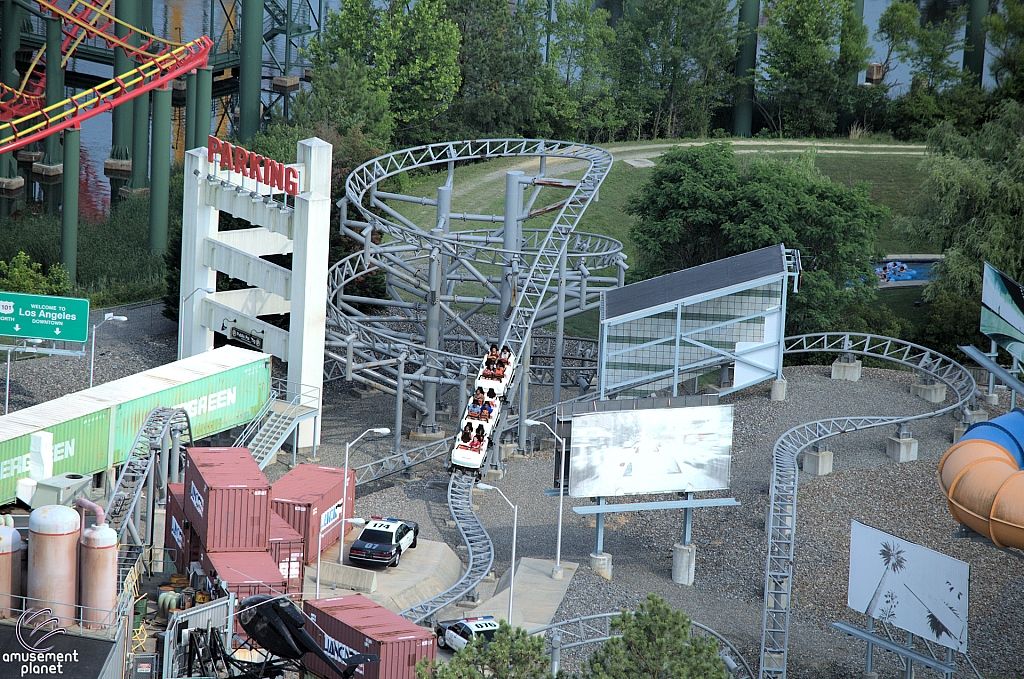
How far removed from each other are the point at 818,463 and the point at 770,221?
22.1 metres

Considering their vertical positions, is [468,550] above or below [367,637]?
below

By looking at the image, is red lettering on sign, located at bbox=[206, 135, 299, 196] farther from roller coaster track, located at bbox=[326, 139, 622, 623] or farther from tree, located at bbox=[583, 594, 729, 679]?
tree, located at bbox=[583, 594, 729, 679]

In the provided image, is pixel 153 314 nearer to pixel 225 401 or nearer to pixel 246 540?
pixel 225 401

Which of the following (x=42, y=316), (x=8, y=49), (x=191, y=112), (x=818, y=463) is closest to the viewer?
(x=818, y=463)

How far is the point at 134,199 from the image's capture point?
84.5 meters

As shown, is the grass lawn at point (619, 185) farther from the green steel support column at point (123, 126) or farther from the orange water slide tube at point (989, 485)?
the orange water slide tube at point (989, 485)

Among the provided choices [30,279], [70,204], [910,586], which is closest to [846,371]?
[910,586]

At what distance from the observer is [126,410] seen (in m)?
49.1

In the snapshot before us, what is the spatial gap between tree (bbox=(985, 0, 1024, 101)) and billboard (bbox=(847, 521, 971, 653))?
58246 mm

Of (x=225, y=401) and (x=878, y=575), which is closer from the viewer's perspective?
(x=878, y=575)

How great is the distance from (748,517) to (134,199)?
50.6 meters

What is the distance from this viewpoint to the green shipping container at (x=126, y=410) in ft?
150

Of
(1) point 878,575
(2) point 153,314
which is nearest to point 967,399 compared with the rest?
(1) point 878,575

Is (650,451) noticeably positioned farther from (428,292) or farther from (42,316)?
(42,316)
